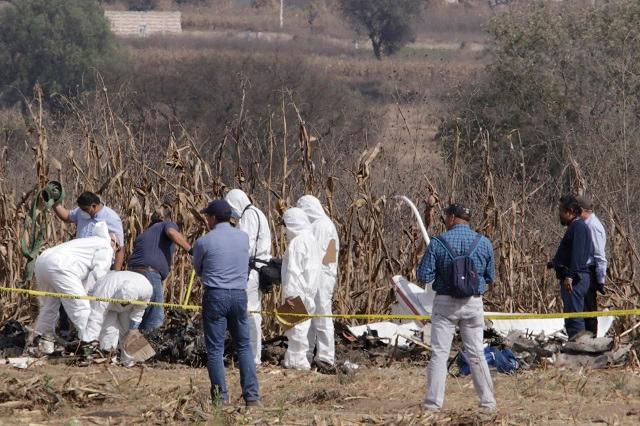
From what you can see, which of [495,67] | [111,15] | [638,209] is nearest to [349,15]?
[111,15]

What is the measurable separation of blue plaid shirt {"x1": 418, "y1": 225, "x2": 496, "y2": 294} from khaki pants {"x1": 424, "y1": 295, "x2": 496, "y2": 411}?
0.42 feet

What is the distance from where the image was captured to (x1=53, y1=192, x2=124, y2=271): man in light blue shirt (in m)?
13.1

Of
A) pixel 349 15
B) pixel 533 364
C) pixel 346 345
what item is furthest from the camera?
pixel 349 15

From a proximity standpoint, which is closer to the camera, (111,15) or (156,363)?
(156,363)

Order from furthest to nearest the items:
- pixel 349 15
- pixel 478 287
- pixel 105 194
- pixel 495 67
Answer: pixel 349 15 < pixel 495 67 < pixel 105 194 < pixel 478 287

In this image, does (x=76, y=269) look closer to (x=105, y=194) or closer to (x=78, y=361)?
(x=78, y=361)

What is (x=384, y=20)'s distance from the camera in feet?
257

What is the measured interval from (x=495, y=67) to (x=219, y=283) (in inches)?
1052

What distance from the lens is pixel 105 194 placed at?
15.2 meters

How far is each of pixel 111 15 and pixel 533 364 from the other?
71.3 metres

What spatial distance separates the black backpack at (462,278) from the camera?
989 cm

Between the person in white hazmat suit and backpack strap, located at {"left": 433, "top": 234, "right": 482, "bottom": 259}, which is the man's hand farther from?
the person in white hazmat suit

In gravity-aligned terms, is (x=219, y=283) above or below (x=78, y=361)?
above

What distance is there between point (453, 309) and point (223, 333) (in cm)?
165
